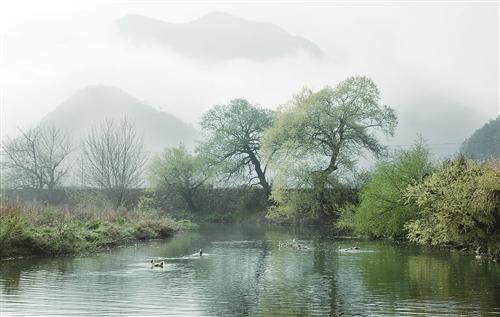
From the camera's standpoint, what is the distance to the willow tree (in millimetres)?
55438

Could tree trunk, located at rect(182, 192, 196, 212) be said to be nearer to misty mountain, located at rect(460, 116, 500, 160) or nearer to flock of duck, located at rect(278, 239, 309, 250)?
flock of duck, located at rect(278, 239, 309, 250)

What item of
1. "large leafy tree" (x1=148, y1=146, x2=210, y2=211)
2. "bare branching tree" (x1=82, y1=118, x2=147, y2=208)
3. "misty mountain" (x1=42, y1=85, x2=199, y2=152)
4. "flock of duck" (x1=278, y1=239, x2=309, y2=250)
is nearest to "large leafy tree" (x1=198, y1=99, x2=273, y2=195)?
"large leafy tree" (x1=148, y1=146, x2=210, y2=211)

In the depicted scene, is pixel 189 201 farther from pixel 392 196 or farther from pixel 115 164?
pixel 392 196

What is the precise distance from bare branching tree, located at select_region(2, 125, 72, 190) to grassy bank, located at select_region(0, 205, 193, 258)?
33.8 metres

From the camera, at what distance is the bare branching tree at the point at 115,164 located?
2382 inches

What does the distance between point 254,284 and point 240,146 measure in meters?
51.3

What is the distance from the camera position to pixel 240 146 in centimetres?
7038

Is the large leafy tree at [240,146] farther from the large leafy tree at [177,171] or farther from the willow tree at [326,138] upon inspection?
the willow tree at [326,138]

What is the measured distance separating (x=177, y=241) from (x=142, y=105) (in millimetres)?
141851

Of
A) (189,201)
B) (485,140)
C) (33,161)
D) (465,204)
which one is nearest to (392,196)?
(465,204)

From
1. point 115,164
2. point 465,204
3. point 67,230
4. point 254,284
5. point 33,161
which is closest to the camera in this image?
point 254,284

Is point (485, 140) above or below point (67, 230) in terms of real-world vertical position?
above

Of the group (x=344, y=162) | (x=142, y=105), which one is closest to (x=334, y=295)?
(x=344, y=162)

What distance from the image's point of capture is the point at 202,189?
2820 inches
